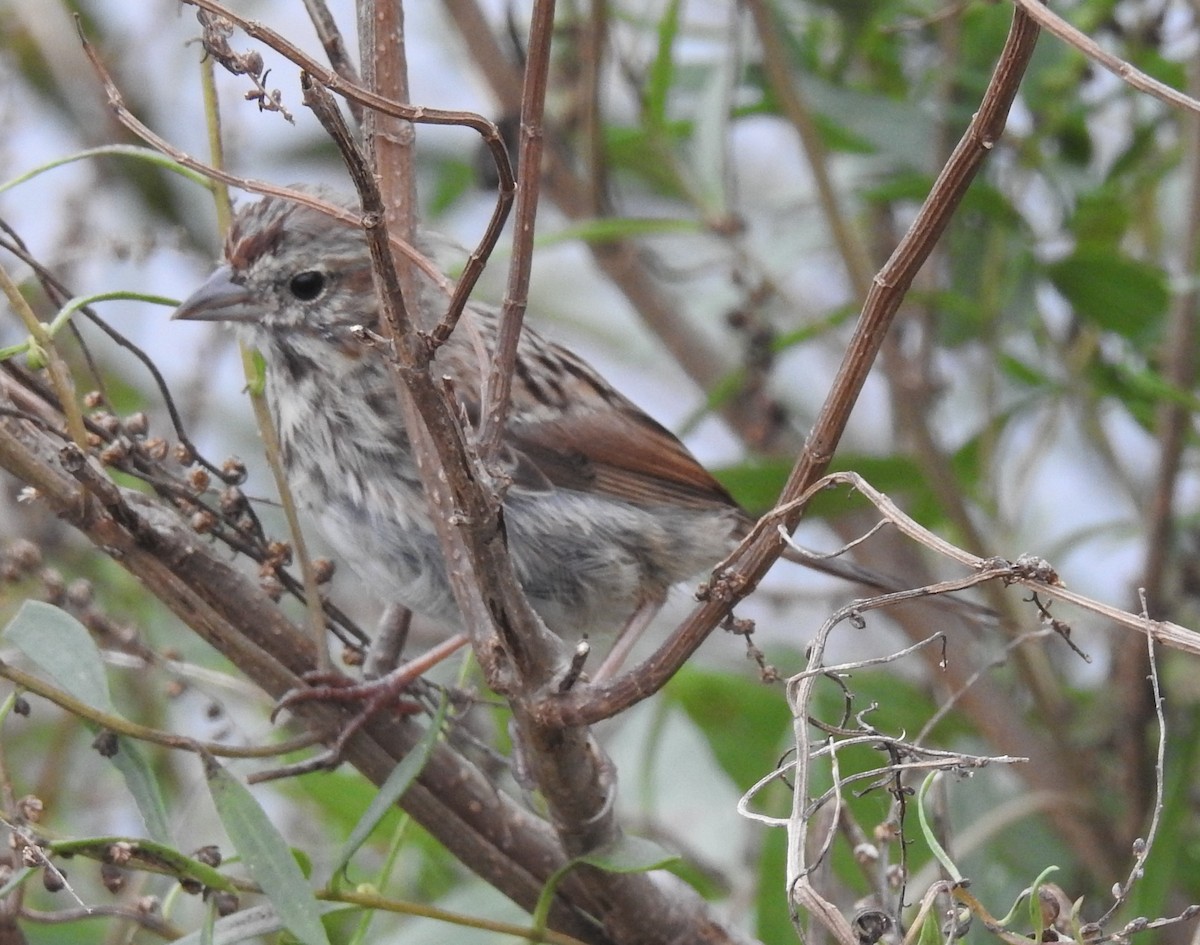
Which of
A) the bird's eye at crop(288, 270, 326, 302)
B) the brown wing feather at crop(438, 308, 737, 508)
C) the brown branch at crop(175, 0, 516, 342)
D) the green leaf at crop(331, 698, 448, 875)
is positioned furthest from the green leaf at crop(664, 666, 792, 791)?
the brown branch at crop(175, 0, 516, 342)

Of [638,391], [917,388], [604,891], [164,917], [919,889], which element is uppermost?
[638,391]

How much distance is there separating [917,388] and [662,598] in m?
0.66

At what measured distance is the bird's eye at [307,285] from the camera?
7.68ft

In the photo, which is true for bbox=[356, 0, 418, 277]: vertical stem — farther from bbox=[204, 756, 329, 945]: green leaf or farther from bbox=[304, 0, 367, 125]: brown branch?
bbox=[204, 756, 329, 945]: green leaf

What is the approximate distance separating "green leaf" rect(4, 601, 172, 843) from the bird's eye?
33.6 inches

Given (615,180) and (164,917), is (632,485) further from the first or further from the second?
(615,180)

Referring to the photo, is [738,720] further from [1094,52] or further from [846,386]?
[1094,52]

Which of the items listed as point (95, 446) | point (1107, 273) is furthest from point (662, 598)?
point (95, 446)

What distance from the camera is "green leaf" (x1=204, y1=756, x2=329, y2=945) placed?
4.99ft

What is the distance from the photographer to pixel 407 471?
7.21 ft

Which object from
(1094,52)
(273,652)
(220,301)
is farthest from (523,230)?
(220,301)

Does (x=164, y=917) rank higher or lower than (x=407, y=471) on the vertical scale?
lower

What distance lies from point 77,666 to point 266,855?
256mm

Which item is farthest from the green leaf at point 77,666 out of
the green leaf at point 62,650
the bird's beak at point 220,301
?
the bird's beak at point 220,301
